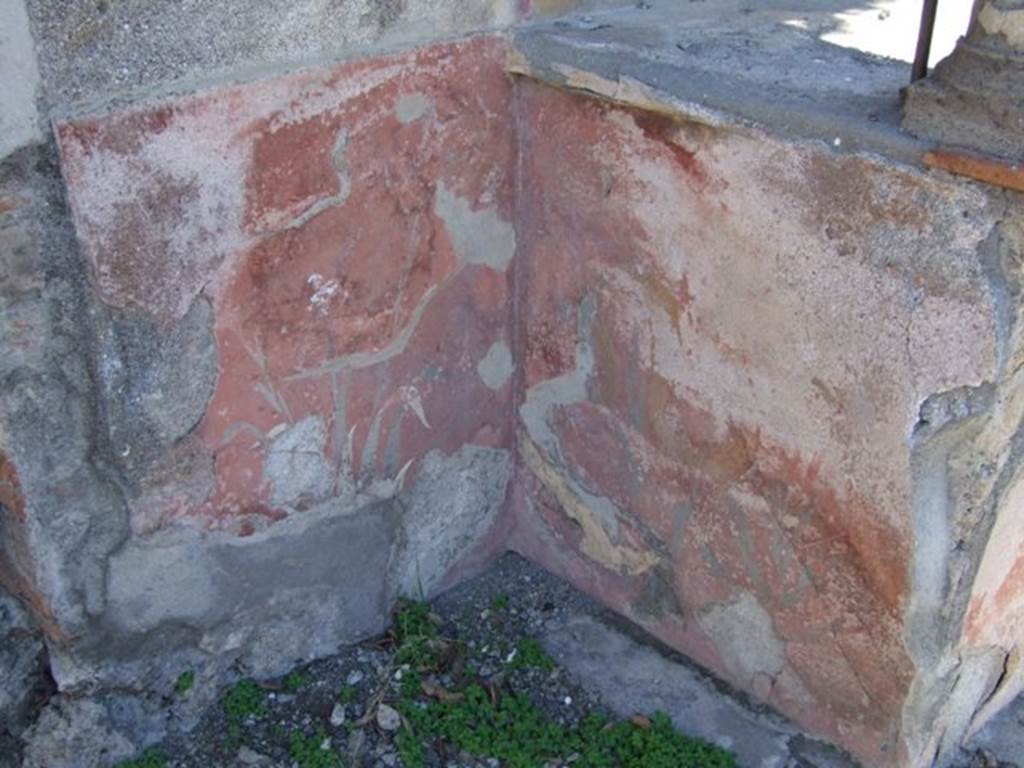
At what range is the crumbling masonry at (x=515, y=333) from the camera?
5.85ft

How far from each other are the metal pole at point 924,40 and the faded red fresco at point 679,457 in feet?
1.06

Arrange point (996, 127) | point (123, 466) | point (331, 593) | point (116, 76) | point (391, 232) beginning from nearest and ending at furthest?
point (996, 127), point (116, 76), point (123, 466), point (391, 232), point (331, 593)

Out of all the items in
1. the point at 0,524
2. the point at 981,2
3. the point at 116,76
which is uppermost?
the point at 981,2

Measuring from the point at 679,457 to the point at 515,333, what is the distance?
44 centimetres

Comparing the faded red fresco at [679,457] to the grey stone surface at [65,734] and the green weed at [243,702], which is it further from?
the grey stone surface at [65,734]

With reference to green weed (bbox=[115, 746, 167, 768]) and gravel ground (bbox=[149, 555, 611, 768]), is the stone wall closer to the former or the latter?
gravel ground (bbox=[149, 555, 611, 768])

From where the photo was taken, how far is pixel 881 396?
6.20ft

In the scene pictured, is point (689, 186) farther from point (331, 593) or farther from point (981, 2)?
point (331, 593)

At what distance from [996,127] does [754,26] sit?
2.53 ft

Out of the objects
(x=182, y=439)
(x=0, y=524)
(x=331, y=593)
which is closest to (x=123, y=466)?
(x=182, y=439)

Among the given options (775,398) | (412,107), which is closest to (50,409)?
(412,107)

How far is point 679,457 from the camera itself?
2.27m

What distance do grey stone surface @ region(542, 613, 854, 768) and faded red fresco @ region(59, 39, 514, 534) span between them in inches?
18.6

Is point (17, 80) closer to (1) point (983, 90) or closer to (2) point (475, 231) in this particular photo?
(2) point (475, 231)
